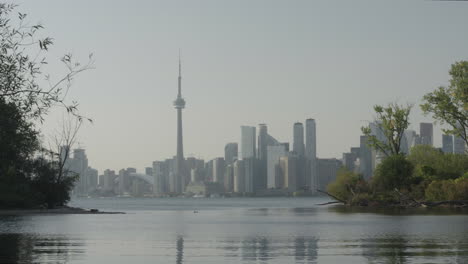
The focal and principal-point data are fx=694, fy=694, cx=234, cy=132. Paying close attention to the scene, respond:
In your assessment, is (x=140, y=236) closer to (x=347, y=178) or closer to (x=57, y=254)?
(x=57, y=254)

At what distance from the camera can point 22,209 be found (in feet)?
275

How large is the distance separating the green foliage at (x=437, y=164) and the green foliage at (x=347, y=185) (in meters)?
8.68

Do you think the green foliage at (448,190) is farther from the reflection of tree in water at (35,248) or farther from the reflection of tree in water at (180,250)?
the reflection of tree in water at (35,248)

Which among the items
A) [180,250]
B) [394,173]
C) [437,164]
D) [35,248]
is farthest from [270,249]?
[437,164]

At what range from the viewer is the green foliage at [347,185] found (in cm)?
11051

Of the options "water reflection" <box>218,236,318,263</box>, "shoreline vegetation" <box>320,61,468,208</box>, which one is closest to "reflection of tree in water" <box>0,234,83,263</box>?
"water reflection" <box>218,236,318,263</box>

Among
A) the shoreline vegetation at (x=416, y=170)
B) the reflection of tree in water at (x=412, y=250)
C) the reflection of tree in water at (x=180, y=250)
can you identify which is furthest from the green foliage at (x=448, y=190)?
the reflection of tree in water at (x=180, y=250)

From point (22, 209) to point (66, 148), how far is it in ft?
47.0

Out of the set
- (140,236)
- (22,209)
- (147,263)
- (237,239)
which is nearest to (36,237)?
(140,236)

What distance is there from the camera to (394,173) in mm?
104062

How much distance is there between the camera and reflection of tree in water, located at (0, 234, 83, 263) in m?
24.0

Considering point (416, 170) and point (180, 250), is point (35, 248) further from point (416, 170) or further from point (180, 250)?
point (416, 170)

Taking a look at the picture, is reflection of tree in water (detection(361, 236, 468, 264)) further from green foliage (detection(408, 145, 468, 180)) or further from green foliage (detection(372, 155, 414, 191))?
green foliage (detection(408, 145, 468, 180))

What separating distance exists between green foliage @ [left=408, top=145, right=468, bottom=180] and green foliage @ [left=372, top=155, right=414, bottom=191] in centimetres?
263
